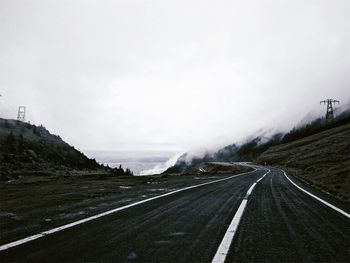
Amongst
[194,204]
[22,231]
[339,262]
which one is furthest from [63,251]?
[194,204]

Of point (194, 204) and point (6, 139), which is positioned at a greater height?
point (6, 139)

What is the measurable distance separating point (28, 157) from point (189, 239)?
62049 mm

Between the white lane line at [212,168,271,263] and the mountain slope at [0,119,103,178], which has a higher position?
the mountain slope at [0,119,103,178]

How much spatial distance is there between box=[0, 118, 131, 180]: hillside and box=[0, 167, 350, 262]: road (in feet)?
107

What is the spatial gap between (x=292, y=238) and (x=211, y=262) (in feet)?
7.63

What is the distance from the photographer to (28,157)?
6106cm

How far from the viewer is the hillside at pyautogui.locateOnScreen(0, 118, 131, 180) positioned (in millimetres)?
50219

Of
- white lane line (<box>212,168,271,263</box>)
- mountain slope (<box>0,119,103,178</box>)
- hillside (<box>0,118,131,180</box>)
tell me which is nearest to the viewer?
white lane line (<box>212,168,271,263</box>)

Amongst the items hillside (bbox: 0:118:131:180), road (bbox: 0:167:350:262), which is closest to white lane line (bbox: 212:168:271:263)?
road (bbox: 0:167:350:262)

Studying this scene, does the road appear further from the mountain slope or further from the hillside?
the mountain slope

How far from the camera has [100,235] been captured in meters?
5.98

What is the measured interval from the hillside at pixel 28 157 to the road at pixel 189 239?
107 feet

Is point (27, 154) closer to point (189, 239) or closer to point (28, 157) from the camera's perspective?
point (28, 157)

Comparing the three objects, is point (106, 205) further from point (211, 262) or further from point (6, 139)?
point (6, 139)
